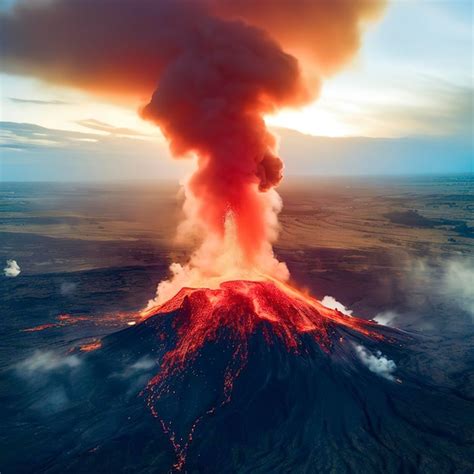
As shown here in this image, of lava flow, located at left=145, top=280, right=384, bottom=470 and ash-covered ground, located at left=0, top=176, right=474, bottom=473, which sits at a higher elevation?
lava flow, located at left=145, top=280, right=384, bottom=470

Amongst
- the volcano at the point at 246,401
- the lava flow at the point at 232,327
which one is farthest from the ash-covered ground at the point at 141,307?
the lava flow at the point at 232,327

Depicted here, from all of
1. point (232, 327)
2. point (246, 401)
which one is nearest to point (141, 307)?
point (232, 327)

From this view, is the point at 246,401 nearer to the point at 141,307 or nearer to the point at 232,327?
the point at 232,327

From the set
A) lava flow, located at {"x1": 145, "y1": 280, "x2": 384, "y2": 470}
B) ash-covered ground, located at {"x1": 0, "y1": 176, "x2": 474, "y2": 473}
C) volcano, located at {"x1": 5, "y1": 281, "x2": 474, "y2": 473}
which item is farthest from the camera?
lava flow, located at {"x1": 145, "y1": 280, "x2": 384, "y2": 470}

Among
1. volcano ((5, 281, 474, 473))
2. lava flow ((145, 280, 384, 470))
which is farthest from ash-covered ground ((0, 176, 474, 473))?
lava flow ((145, 280, 384, 470))

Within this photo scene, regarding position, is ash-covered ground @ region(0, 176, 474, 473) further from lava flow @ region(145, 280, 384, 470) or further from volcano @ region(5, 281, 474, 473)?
lava flow @ region(145, 280, 384, 470)

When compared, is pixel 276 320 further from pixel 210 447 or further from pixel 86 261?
pixel 86 261

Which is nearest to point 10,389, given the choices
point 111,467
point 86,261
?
point 111,467

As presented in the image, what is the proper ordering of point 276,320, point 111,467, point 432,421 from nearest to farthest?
point 111,467 → point 432,421 → point 276,320
